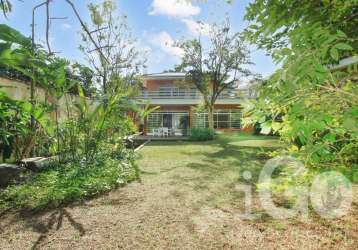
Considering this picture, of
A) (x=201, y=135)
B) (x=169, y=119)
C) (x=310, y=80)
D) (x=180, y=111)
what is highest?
(x=180, y=111)

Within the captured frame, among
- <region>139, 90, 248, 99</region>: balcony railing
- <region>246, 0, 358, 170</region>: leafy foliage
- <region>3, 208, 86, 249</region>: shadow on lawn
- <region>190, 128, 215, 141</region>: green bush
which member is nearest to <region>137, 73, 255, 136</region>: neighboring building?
<region>139, 90, 248, 99</region>: balcony railing

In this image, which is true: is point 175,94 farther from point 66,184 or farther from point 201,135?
point 66,184

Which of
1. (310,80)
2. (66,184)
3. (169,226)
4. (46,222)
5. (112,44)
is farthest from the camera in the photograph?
(112,44)

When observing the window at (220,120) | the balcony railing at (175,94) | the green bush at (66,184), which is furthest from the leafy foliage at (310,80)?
the window at (220,120)

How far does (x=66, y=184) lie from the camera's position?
5.50 metres

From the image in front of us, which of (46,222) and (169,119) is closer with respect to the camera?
(46,222)

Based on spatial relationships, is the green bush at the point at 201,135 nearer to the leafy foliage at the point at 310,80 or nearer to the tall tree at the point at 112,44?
the tall tree at the point at 112,44

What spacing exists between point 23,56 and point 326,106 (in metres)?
3.77

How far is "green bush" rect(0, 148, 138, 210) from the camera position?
4.72 metres

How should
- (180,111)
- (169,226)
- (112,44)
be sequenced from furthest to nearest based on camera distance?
(180,111) < (112,44) < (169,226)

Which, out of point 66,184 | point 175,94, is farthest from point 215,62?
point 66,184

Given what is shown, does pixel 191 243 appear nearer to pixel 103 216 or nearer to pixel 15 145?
pixel 103 216

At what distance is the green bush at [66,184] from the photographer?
4.72 metres

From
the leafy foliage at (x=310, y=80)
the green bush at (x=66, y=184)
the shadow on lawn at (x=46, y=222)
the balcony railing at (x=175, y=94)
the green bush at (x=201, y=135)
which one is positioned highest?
the balcony railing at (x=175, y=94)
